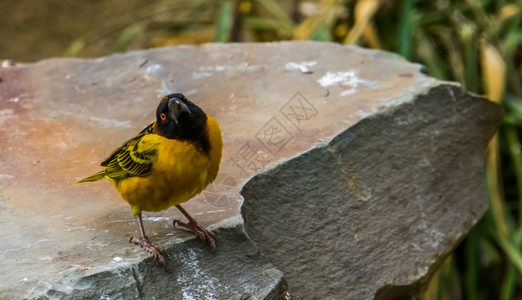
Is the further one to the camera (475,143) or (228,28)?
(228,28)

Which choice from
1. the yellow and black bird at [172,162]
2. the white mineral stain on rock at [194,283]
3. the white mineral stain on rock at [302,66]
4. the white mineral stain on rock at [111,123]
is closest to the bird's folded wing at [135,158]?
the yellow and black bird at [172,162]

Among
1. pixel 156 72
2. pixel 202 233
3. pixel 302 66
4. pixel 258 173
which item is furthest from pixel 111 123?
pixel 202 233

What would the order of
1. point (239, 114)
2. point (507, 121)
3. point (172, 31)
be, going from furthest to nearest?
1. point (172, 31)
2. point (507, 121)
3. point (239, 114)

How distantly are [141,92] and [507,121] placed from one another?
2.72 m

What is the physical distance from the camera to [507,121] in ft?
17.0

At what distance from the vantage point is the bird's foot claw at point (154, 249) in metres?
2.42

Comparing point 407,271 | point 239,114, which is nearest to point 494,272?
point 407,271

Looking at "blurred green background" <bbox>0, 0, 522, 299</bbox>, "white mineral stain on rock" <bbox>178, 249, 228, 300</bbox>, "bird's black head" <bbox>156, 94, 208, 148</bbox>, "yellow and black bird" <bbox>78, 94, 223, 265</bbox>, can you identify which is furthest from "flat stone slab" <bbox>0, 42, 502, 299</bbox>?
"blurred green background" <bbox>0, 0, 522, 299</bbox>

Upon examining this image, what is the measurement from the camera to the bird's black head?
2.39 meters

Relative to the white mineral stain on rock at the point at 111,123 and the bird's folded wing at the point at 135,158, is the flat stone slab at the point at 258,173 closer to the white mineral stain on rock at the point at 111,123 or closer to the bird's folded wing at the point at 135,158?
the white mineral stain on rock at the point at 111,123

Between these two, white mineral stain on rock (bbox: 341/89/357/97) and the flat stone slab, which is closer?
the flat stone slab

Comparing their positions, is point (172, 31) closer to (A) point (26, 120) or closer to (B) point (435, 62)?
(B) point (435, 62)

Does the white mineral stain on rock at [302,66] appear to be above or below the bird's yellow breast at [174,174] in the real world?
below

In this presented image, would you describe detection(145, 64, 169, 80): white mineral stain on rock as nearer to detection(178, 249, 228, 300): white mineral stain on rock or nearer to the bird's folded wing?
the bird's folded wing
